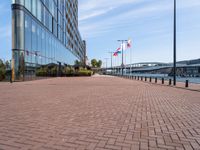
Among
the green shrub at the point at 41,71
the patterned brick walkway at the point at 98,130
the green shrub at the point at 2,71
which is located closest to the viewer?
the patterned brick walkway at the point at 98,130

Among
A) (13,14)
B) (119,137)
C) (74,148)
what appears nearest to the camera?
(74,148)

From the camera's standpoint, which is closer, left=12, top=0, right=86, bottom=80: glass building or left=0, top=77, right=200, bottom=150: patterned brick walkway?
left=0, top=77, right=200, bottom=150: patterned brick walkway

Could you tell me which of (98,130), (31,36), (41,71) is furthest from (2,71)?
(98,130)

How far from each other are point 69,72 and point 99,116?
43130 mm

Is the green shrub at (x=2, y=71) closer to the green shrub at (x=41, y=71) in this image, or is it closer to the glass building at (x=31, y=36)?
the glass building at (x=31, y=36)

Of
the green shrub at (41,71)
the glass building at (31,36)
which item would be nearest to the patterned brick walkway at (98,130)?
the glass building at (31,36)

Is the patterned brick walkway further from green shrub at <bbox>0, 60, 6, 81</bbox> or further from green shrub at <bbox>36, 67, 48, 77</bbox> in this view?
green shrub at <bbox>36, 67, 48, 77</bbox>

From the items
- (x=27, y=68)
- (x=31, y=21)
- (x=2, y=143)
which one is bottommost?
(x=2, y=143)

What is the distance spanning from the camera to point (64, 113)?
651cm

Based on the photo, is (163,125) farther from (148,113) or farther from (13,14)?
(13,14)

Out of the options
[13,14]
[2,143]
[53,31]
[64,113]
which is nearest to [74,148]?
[2,143]

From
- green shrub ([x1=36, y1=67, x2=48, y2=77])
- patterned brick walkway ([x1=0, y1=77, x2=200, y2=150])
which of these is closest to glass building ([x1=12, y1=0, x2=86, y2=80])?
green shrub ([x1=36, y1=67, x2=48, y2=77])

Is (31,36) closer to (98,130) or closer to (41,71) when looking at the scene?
→ (41,71)

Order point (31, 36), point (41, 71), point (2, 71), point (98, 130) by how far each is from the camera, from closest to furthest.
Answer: point (98, 130)
point (2, 71)
point (31, 36)
point (41, 71)
